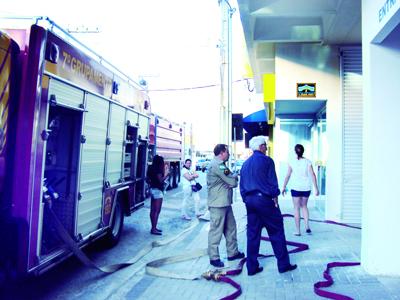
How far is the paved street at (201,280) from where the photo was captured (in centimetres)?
488

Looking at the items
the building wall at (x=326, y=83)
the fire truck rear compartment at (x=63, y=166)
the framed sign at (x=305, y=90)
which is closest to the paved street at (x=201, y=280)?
the fire truck rear compartment at (x=63, y=166)

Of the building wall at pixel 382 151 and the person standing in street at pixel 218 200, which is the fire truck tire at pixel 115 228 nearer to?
the person standing in street at pixel 218 200

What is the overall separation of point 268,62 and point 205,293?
9.84 metres

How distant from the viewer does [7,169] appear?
4.48 m

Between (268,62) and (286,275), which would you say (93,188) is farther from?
(268,62)

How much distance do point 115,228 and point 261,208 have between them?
366 centimetres

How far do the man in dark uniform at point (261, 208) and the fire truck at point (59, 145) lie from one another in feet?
7.63

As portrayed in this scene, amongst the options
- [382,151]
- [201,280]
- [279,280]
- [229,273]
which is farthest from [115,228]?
[382,151]

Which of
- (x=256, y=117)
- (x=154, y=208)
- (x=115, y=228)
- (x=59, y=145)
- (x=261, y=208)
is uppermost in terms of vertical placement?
(x=256, y=117)

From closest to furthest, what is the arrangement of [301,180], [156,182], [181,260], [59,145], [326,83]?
[59,145] < [181,260] < [301,180] < [156,182] < [326,83]

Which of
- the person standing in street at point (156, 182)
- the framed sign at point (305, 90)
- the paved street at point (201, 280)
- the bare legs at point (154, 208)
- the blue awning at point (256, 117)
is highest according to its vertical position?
the blue awning at point (256, 117)

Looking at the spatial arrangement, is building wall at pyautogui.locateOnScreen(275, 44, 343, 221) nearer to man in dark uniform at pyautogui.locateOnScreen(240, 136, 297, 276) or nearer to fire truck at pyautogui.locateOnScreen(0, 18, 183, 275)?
fire truck at pyautogui.locateOnScreen(0, 18, 183, 275)

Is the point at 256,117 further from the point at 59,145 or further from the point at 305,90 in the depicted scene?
the point at 59,145

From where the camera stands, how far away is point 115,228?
318 inches
